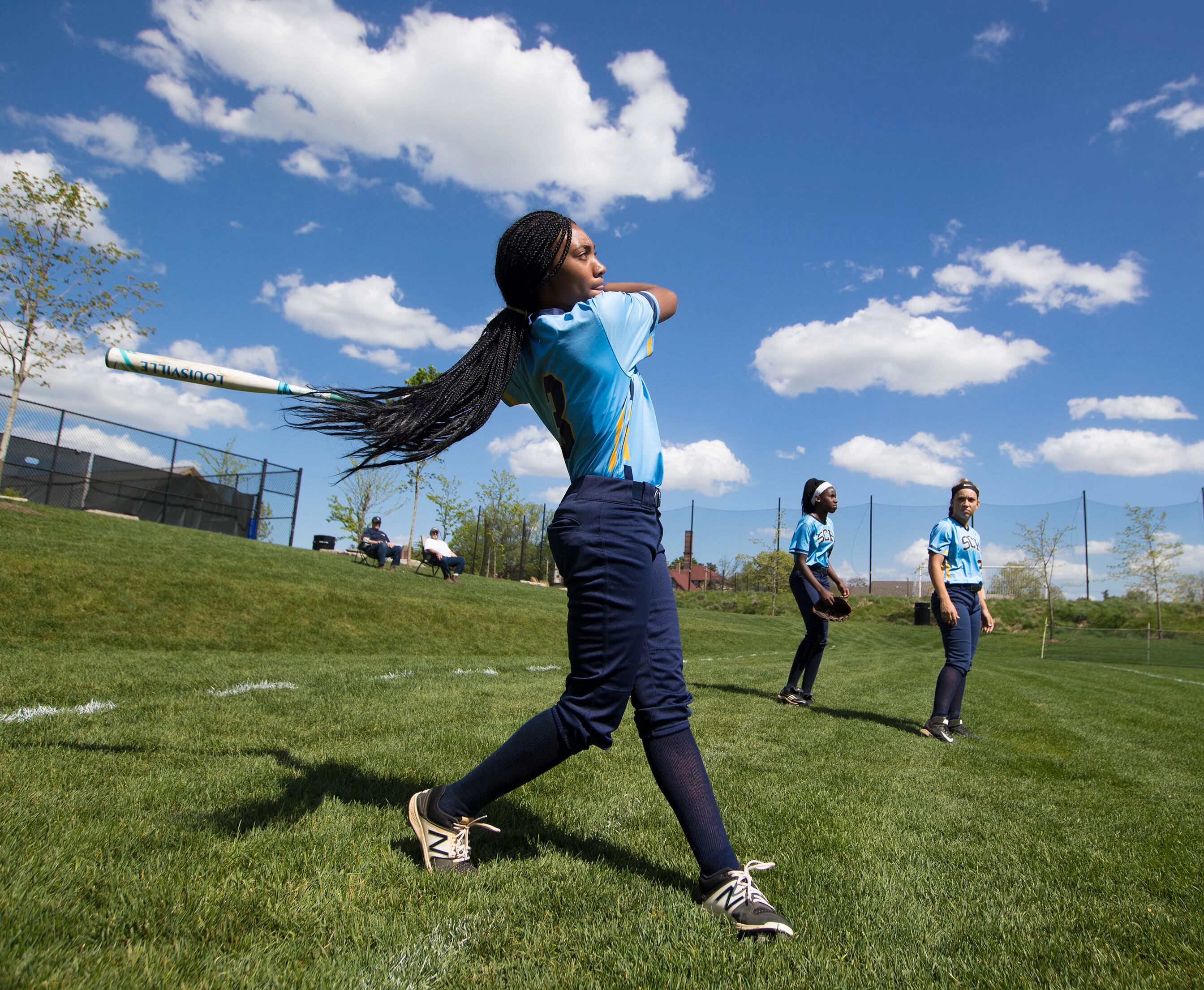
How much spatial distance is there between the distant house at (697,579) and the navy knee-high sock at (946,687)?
1275 inches

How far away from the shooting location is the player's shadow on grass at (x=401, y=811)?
2.34 metres

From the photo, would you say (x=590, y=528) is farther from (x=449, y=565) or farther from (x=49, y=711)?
(x=449, y=565)

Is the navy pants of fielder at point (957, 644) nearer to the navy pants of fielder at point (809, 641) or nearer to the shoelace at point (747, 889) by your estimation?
the navy pants of fielder at point (809, 641)

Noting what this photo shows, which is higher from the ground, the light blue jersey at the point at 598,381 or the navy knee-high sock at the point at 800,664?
the light blue jersey at the point at 598,381

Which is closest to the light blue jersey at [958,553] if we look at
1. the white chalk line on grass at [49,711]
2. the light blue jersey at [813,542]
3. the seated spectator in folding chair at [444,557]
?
the light blue jersey at [813,542]

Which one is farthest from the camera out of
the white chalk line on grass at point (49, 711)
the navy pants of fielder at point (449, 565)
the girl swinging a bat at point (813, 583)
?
the navy pants of fielder at point (449, 565)

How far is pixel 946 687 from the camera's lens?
543 cm

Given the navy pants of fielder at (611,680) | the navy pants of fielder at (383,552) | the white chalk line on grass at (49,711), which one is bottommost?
the white chalk line on grass at (49,711)

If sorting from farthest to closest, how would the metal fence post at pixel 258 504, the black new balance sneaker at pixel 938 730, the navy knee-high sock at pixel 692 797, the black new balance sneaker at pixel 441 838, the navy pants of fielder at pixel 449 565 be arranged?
the metal fence post at pixel 258 504, the navy pants of fielder at pixel 449 565, the black new balance sneaker at pixel 938 730, the black new balance sneaker at pixel 441 838, the navy knee-high sock at pixel 692 797

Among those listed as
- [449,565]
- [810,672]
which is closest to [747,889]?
[810,672]

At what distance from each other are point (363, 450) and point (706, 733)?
3.13m

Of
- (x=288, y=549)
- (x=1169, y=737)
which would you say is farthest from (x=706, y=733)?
(x=288, y=549)

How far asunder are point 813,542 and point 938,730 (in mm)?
2122

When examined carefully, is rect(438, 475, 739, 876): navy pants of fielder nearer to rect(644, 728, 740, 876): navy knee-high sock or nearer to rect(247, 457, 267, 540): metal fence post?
rect(644, 728, 740, 876): navy knee-high sock
